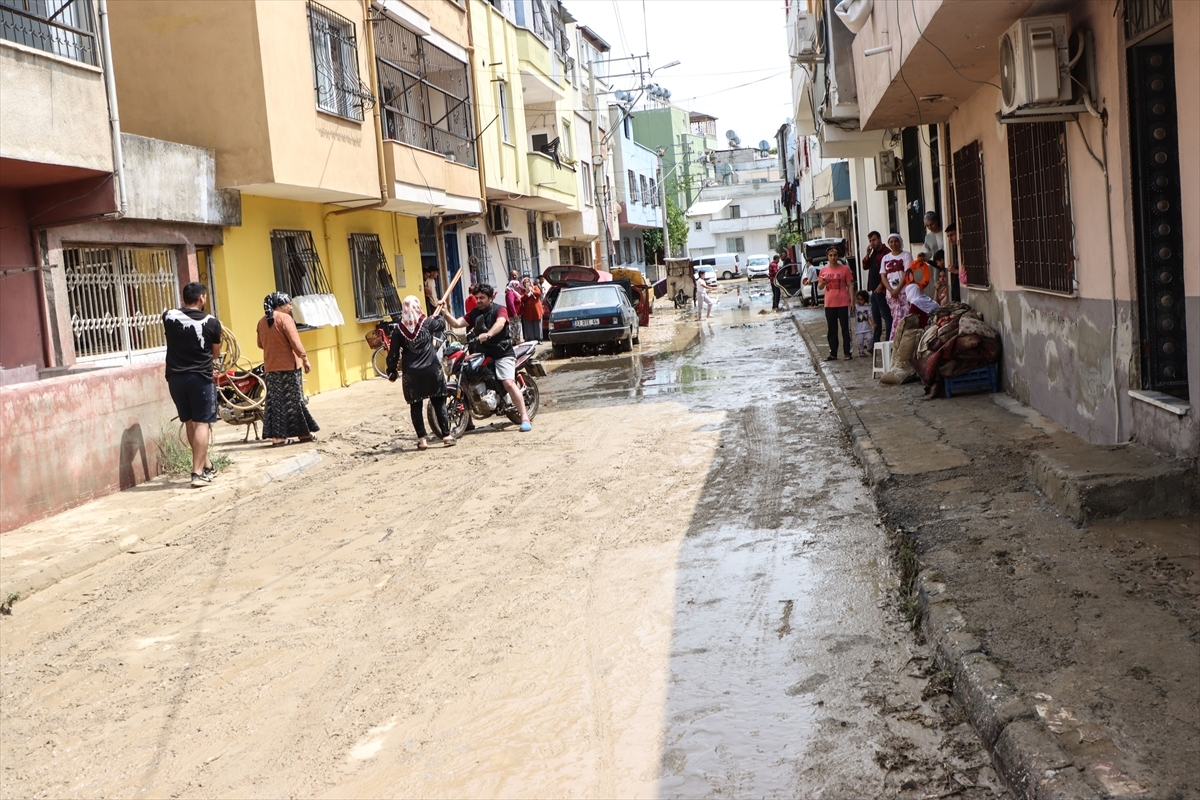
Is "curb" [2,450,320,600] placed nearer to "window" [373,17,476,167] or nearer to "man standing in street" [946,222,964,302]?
"man standing in street" [946,222,964,302]

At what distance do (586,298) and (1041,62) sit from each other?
683 inches

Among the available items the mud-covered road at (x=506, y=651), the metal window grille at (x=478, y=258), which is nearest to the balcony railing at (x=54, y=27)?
the mud-covered road at (x=506, y=651)

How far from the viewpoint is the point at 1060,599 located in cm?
525

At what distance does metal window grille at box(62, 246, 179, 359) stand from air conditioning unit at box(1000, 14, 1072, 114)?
10.2 meters

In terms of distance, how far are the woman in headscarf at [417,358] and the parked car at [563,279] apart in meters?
16.2

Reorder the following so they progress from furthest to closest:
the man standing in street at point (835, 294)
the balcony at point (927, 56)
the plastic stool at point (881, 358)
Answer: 1. the man standing in street at point (835, 294)
2. the plastic stool at point (881, 358)
3. the balcony at point (927, 56)

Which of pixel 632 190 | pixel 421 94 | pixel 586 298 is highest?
pixel 632 190

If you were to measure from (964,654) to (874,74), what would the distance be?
9.49 meters

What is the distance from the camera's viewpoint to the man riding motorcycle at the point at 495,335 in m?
12.7

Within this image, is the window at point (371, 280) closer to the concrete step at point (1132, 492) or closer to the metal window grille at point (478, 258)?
the metal window grille at point (478, 258)

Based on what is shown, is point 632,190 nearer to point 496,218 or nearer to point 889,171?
point 496,218

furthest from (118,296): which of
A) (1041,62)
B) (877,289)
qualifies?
(1041,62)

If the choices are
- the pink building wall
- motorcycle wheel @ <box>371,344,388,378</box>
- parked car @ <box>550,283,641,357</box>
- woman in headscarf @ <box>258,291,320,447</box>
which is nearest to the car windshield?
parked car @ <box>550,283,641,357</box>

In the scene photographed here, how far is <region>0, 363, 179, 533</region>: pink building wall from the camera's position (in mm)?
9070
